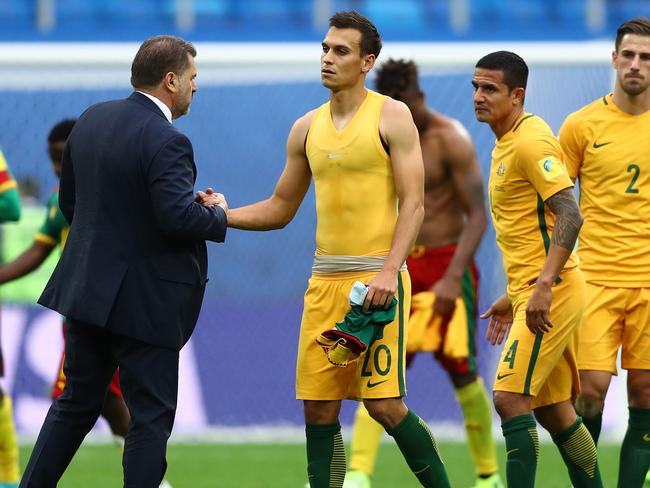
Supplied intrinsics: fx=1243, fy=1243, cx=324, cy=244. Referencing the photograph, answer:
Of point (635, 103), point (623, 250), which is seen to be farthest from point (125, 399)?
point (635, 103)

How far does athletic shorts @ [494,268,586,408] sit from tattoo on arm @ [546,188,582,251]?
1.28ft

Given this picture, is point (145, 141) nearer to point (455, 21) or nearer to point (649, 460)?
point (649, 460)

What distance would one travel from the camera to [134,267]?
197 inches

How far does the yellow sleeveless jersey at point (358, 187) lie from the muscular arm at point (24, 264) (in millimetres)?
2226

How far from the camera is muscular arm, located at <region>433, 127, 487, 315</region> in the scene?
7.78m

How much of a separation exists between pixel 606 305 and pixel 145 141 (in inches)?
98.6

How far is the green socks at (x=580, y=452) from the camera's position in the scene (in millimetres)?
5805

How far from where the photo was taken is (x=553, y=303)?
226 inches

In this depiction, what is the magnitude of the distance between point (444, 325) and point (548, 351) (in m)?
2.27

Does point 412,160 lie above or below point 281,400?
above

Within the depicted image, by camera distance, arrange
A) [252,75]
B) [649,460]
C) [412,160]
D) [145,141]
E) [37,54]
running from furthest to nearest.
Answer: [252,75] → [37,54] → [649,460] → [412,160] → [145,141]

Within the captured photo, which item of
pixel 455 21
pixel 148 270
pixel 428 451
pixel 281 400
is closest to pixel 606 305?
pixel 428 451

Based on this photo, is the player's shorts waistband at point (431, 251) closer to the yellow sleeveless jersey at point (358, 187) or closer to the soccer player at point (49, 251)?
the soccer player at point (49, 251)

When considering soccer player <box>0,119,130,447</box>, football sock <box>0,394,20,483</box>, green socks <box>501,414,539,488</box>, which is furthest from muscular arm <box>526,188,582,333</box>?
football sock <box>0,394,20,483</box>
